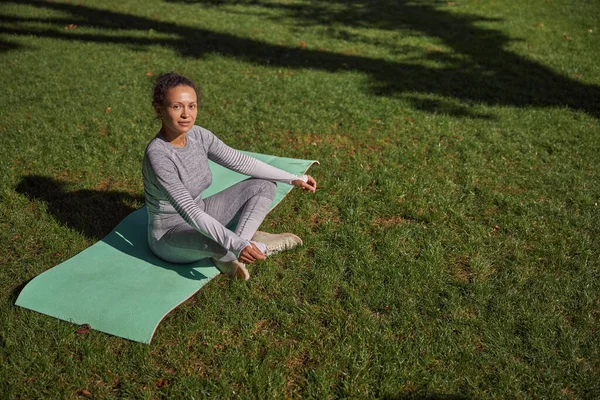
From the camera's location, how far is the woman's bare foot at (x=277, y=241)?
4.00 metres

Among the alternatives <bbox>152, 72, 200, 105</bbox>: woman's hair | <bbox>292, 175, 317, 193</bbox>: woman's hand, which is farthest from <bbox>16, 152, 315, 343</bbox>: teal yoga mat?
<bbox>152, 72, 200, 105</bbox>: woman's hair

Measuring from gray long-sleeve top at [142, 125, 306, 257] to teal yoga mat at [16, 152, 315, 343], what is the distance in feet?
0.96

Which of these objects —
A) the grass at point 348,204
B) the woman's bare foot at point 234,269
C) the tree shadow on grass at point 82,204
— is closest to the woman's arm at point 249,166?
the grass at point 348,204

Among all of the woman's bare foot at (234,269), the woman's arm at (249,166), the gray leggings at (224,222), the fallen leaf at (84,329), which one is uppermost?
the woman's arm at (249,166)

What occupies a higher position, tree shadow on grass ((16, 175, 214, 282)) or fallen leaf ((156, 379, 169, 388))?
tree shadow on grass ((16, 175, 214, 282))

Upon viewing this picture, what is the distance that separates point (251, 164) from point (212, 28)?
6.96 meters

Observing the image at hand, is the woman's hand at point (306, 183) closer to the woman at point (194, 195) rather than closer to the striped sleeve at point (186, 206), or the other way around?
the woman at point (194, 195)

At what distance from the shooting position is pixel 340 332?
3240mm

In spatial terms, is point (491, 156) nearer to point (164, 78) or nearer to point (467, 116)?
point (467, 116)

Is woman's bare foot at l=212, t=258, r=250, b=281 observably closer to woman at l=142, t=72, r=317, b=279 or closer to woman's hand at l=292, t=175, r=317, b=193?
woman at l=142, t=72, r=317, b=279

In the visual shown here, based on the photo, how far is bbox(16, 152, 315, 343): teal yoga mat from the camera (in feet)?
10.7

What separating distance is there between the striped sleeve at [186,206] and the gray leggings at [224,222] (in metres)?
0.16

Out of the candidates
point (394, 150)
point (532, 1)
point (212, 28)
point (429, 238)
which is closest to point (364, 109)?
point (394, 150)

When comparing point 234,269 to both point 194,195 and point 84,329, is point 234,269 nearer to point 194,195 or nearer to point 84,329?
point 194,195
